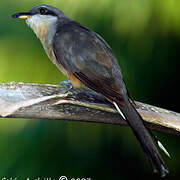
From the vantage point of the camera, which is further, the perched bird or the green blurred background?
the green blurred background

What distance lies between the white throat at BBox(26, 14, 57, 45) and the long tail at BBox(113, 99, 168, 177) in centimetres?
39

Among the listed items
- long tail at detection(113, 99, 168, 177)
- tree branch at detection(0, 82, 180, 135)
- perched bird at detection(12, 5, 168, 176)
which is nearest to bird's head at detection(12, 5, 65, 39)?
perched bird at detection(12, 5, 168, 176)

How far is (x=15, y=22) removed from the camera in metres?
1.43

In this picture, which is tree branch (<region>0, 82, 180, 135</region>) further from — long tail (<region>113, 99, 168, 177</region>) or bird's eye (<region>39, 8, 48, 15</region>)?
bird's eye (<region>39, 8, 48, 15</region>)

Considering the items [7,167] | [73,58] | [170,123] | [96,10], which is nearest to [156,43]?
[96,10]

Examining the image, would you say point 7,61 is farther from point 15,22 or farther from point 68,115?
point 68,115

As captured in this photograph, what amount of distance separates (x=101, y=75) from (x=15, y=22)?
0.60 m

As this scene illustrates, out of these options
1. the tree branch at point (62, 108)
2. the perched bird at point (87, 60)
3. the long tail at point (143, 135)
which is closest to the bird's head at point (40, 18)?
the perched bird at point (87, 60)

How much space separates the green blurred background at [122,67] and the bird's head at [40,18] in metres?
0.22

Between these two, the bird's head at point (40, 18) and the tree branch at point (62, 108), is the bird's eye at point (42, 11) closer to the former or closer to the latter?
the bird's head at point (40, 18)

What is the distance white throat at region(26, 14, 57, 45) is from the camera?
3.82 ft

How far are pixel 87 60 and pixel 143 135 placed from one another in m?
0.32

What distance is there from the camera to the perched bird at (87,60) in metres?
0.87

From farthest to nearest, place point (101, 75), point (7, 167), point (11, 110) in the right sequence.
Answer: point (7, 167) < point (101, 75) < point (11, 110)
